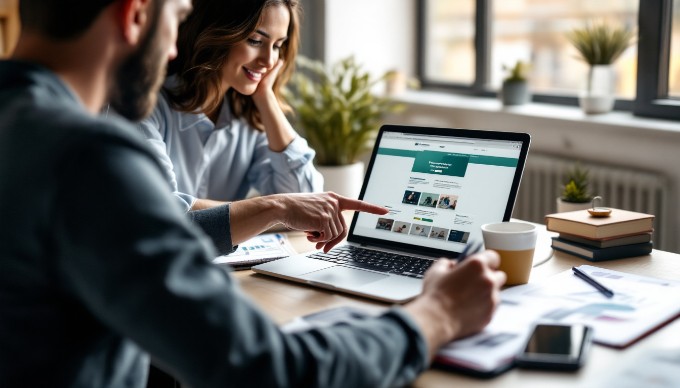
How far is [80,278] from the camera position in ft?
2.70

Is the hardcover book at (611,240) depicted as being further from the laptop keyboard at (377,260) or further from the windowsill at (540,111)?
the windowsill at (540,111)

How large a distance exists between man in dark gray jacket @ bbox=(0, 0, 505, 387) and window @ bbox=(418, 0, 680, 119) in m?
2.19

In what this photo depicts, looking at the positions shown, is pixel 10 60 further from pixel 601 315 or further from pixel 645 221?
pixel 645 221

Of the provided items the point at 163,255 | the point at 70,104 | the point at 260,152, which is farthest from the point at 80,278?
the point at 260,152

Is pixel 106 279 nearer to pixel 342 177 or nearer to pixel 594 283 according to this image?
pixel 594 283

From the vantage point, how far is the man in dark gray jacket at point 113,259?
80 centimetres

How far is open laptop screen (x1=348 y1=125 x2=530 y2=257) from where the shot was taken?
4.97 feet

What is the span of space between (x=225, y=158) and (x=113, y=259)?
4.65 feet

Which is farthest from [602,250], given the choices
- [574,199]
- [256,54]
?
[256,54]

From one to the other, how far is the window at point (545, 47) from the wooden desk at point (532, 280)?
1.40 meters

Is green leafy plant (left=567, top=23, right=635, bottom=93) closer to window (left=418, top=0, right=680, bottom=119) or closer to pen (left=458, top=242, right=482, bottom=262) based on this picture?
window (left=418, top=0, right=680, bottom=119)

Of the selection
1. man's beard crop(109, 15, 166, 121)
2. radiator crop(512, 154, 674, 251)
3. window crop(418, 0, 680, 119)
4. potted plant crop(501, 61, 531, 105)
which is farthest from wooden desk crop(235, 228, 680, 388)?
potted plant crop(501, 61, 531, 105)

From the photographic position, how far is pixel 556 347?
107 centimetres

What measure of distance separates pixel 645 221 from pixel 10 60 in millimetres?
1202
